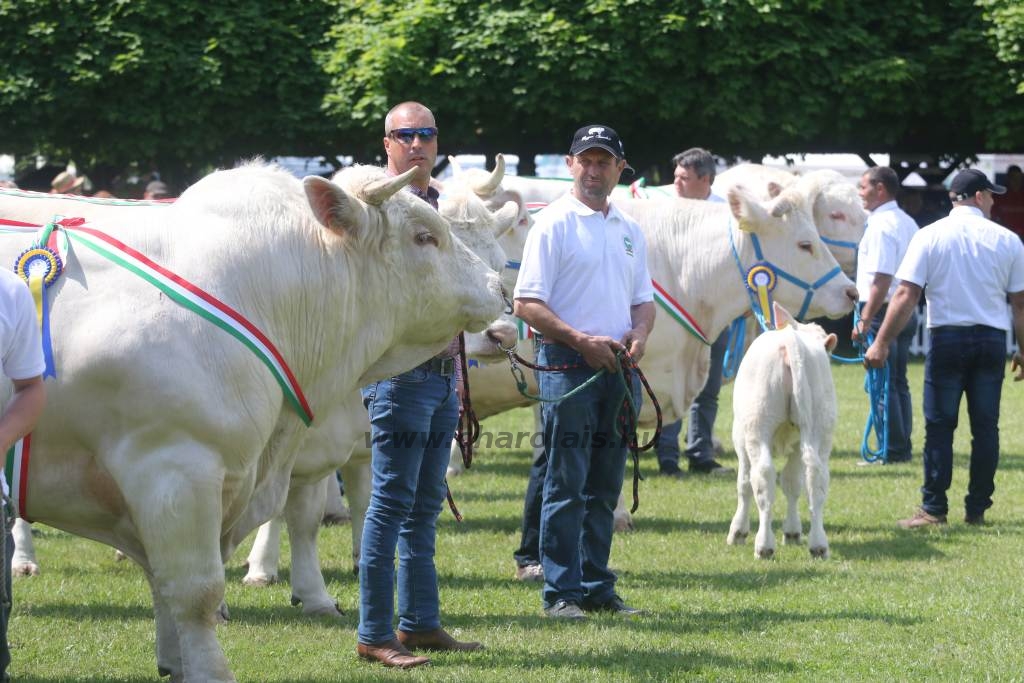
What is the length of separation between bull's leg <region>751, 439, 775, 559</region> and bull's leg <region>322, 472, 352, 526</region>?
3.01 m

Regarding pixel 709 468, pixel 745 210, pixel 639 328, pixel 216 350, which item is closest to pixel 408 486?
pixel 216 350

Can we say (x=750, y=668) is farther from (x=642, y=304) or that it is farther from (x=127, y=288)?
(x=127, y=288)

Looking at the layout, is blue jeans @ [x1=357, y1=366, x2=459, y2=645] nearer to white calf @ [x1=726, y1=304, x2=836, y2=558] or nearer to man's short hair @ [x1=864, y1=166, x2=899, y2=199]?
white calf @ [x1=726, y1=304, x2=836, y2=558]

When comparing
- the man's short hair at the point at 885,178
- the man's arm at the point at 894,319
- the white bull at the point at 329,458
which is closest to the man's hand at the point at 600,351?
the white bull at the point at 329,458

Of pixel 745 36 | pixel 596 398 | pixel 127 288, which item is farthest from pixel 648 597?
pixel 745 36

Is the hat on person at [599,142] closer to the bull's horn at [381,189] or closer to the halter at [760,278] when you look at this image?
the bull's horn at [381,189]

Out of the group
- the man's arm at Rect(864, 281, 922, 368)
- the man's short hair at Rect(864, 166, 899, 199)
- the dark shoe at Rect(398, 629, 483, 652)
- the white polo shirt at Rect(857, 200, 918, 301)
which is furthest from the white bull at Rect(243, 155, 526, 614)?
the man's short hair at Rect(864, 166, 899, 199)

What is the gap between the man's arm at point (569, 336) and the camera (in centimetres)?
660

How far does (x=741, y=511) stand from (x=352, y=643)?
354cm

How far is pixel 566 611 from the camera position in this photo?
272 inches

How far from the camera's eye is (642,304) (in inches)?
280

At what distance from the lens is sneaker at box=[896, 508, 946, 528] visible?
9.87m

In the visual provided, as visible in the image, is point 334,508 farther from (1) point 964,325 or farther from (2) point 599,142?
(1) point 964,325

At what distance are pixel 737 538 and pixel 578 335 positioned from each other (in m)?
3.19
